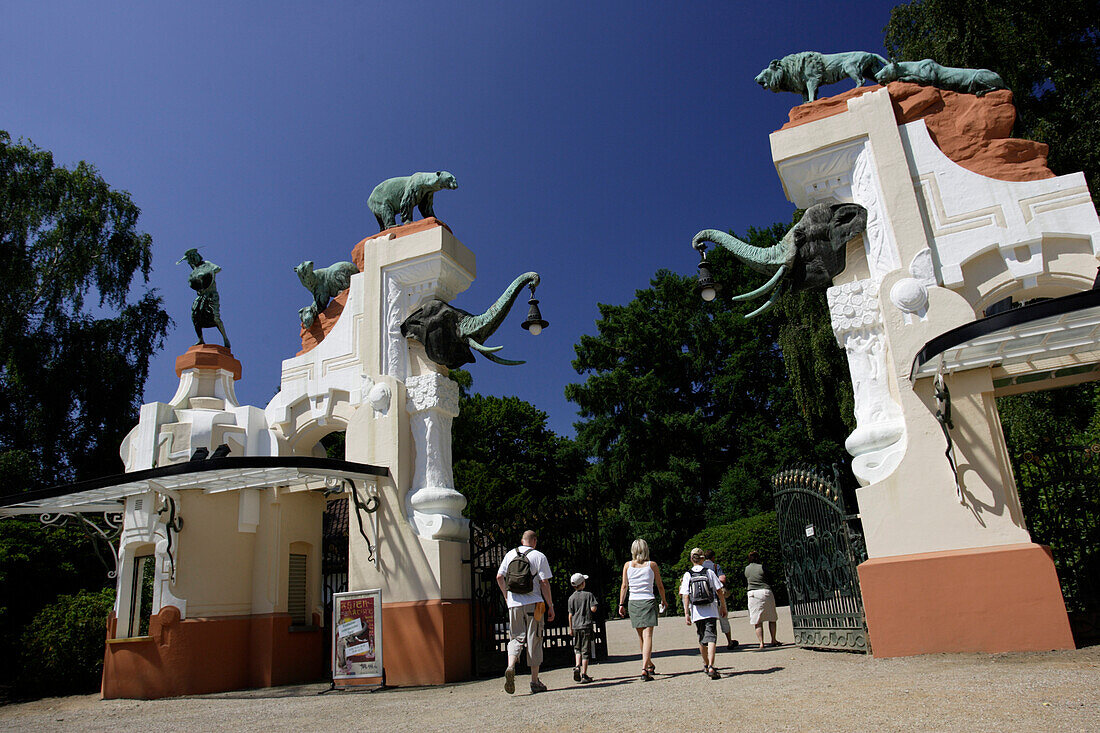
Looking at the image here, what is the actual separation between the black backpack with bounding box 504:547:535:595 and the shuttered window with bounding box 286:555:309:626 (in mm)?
6435

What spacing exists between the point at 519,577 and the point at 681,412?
2432 centimetres

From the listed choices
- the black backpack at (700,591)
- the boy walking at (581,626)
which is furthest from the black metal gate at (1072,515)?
the boy walking at (581,626)

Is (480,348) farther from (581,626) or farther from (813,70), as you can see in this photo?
(813,70)

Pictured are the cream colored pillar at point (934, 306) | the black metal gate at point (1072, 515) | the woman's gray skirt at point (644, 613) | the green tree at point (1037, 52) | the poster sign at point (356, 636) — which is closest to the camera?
the cream colored pillar at point (934, 306)

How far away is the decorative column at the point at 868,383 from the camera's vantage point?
832 cm

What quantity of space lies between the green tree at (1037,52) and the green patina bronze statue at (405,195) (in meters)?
13.0

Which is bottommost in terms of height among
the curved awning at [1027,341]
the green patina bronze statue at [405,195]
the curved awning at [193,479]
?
the curved awning at [193,479]

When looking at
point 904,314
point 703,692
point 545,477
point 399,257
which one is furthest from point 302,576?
point 545,477

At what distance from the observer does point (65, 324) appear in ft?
75.6

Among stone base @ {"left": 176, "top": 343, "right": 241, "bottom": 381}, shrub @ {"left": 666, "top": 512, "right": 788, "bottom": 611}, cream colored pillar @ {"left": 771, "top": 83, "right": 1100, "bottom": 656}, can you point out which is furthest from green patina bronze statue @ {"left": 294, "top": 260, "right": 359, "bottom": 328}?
shrub @ {"left": 666, "top": 512, "right": 788, "bottom": 611}

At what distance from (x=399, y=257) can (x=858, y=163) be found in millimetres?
6918

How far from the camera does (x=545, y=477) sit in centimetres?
3300

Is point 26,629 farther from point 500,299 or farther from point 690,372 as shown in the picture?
point 690,372

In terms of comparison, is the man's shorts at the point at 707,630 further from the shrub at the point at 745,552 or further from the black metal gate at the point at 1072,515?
the shrub at the point at 745,552
